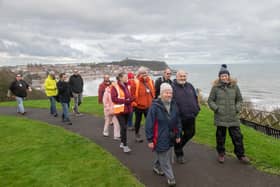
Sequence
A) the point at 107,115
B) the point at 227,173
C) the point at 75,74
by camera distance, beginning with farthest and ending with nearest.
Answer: the point at 75,74, the point at 107,115, the point at 227,173

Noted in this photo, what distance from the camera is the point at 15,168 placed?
5.25 meters

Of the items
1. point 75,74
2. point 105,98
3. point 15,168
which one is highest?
point 75,74

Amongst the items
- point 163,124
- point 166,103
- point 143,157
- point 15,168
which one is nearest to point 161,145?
point 163,124

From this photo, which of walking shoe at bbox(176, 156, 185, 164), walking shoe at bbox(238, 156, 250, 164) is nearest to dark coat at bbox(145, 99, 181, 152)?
walking shoe at bbox(176, 156, 185, 164)

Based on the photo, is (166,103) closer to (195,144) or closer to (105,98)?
(195,144)

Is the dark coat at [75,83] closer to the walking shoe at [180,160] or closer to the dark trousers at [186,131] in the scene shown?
the dark trousers at [186,131]

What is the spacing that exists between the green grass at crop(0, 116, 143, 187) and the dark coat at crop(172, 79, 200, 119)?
5.27 ft

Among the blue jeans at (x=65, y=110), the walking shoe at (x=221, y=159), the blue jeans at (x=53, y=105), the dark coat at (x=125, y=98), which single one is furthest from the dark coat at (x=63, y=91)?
the walking shoe at (x=221, y=159)

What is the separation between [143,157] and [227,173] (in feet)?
6.04

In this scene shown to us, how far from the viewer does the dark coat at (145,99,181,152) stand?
168 inches

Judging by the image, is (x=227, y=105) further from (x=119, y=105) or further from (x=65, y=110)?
(x=65, y=110)

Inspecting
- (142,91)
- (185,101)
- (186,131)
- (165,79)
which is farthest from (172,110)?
(165,79)

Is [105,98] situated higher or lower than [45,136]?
higher

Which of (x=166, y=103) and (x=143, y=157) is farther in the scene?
(x=143, y=157)
